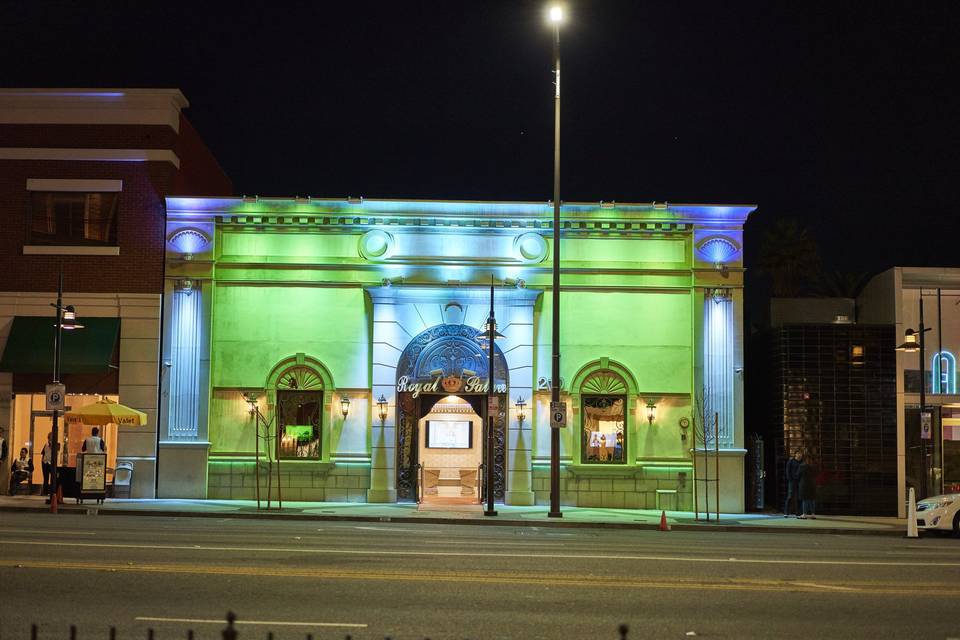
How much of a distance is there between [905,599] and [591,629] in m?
4.70

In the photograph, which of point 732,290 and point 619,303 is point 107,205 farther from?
point 732,290

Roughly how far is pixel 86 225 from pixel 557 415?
48.3 feet

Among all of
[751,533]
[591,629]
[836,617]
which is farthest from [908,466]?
[591,629]

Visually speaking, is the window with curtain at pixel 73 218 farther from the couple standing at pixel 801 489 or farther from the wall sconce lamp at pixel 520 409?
the couple standing at pixel 801 489

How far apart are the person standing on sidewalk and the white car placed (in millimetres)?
4641

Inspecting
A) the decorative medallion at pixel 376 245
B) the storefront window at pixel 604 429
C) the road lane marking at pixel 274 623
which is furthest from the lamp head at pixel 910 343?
the road lane marking at pixel 274 623

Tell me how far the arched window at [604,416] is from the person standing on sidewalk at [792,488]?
4562mm

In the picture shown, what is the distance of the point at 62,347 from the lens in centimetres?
3050

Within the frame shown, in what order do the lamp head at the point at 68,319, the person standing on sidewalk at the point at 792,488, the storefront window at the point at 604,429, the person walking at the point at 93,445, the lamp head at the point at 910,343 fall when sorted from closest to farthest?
the lamp head at the point at 910,343
the lamp head at the point at 68,319
the person walking at the point at 93,445
the person standing on sidewalk at the point at 792,488
the storefront window at the point at 604,429

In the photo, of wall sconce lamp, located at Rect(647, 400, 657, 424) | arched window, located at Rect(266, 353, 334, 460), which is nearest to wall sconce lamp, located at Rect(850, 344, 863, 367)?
wall sconce lamp, located at Rect(647, 400, 657, 424)

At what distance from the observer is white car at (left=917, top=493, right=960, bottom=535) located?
25.0 metres

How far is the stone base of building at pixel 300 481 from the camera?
101 ft

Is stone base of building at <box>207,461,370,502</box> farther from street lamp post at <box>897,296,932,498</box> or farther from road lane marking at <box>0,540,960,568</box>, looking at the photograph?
street lamp post at <box>897,296,932,498</box>

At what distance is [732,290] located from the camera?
31.4 metres
